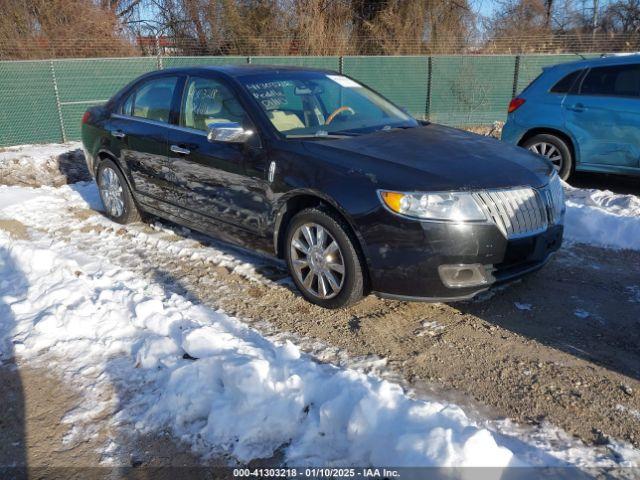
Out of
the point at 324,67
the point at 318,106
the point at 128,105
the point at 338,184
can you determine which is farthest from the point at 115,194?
the point at 324,67

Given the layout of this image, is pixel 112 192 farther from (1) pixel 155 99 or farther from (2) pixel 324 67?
(2) pixel 324 67

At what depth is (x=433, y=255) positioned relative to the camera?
3.43 metres

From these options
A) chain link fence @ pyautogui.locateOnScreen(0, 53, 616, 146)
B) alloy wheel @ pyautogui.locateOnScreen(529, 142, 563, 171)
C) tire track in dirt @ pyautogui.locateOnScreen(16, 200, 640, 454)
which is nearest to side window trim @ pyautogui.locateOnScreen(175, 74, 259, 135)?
tire track in dirt @ pyautogui.locateOnScreen(16, 200, 640, 454)

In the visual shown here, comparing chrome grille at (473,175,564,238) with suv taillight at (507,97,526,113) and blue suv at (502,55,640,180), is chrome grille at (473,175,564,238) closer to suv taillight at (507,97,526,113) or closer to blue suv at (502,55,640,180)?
blue suv at (502,55,640,180)

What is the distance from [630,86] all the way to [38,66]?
1125 centimetres

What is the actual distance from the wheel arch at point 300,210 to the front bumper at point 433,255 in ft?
0.29

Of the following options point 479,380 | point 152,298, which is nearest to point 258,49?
point 152,298

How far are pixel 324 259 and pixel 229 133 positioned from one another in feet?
3.85

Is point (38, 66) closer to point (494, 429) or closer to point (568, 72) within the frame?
point (568, 72)

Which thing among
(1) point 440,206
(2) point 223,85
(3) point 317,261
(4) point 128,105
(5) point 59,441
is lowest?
(5) point 59,441

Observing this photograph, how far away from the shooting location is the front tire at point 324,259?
3695 mm

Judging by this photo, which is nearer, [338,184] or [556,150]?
[338,184]

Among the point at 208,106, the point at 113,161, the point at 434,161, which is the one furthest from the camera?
the point at 113,161

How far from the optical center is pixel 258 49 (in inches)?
714
